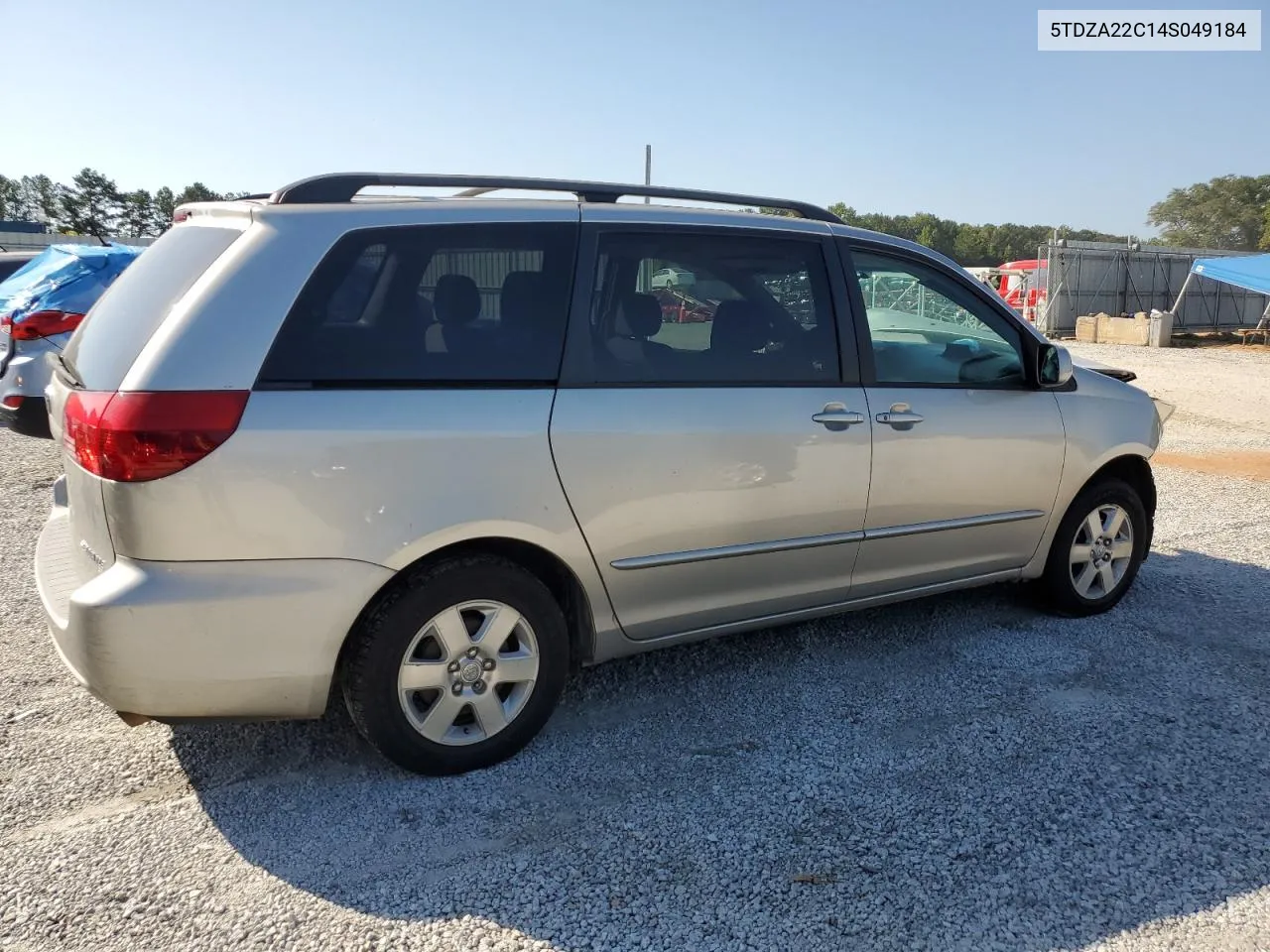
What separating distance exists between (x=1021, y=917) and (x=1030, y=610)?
249 cm

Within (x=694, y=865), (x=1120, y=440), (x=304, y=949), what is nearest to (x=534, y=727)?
(x=694, y=865)

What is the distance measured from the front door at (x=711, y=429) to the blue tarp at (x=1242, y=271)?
964 inches

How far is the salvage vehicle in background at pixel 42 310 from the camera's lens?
21.8ft

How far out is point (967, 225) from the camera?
4355 inches

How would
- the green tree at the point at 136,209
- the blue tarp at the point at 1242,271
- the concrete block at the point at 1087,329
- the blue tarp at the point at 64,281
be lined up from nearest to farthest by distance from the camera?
the blue tarp at the point at 64,281, the blue tarp at the point at 1242,271, the concrete block at the point at 1087,329, the green tree at the point at 136,209

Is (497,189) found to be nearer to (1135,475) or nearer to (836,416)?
(836,416)

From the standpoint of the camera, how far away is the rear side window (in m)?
2.79

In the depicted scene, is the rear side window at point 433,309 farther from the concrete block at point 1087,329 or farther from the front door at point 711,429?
the concrete block at point 1087,329

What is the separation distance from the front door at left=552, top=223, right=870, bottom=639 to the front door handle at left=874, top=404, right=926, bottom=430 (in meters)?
0.10

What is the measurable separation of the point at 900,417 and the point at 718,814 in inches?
68.0

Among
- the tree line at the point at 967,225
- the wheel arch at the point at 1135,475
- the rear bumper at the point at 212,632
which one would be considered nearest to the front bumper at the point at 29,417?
the rear bumper at the point at 212,632

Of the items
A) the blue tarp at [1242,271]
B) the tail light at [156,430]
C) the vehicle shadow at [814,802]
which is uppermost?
the blue tarp at [1242,271]

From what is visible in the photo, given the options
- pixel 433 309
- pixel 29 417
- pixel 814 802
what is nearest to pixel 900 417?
pixel 814 802

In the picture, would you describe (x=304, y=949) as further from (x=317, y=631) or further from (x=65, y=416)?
(x=65, y=416)
